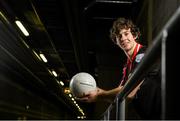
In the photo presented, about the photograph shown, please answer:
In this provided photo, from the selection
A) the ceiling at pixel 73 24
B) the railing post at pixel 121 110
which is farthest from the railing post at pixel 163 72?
the ceiling at pixel 73 24

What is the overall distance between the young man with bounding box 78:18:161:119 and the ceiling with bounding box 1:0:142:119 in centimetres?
305

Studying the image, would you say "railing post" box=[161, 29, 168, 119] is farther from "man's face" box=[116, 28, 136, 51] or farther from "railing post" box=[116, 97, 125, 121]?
"man's face" box=[116, 28, 136, 51]

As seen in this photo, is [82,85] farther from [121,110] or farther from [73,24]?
[73,24]

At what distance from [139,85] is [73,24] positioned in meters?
4.82

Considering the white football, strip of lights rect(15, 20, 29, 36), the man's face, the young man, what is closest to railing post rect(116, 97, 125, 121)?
the young man

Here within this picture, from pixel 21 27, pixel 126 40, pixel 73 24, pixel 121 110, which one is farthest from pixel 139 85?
pixel 21 27

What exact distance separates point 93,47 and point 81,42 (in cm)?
136

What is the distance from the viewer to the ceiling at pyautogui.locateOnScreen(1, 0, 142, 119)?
21.7ft

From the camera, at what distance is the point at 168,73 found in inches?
34.9

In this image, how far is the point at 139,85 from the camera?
227 cm

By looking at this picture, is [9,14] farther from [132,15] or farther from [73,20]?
[132,15]

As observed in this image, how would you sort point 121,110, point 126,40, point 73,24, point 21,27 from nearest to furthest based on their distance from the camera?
point 121,110 < point 126,40 < point 73,24 < point 21,27

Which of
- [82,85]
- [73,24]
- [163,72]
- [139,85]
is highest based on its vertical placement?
[73,24]

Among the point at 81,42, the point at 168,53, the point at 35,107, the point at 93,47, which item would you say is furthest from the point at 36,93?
the point at 168,53
